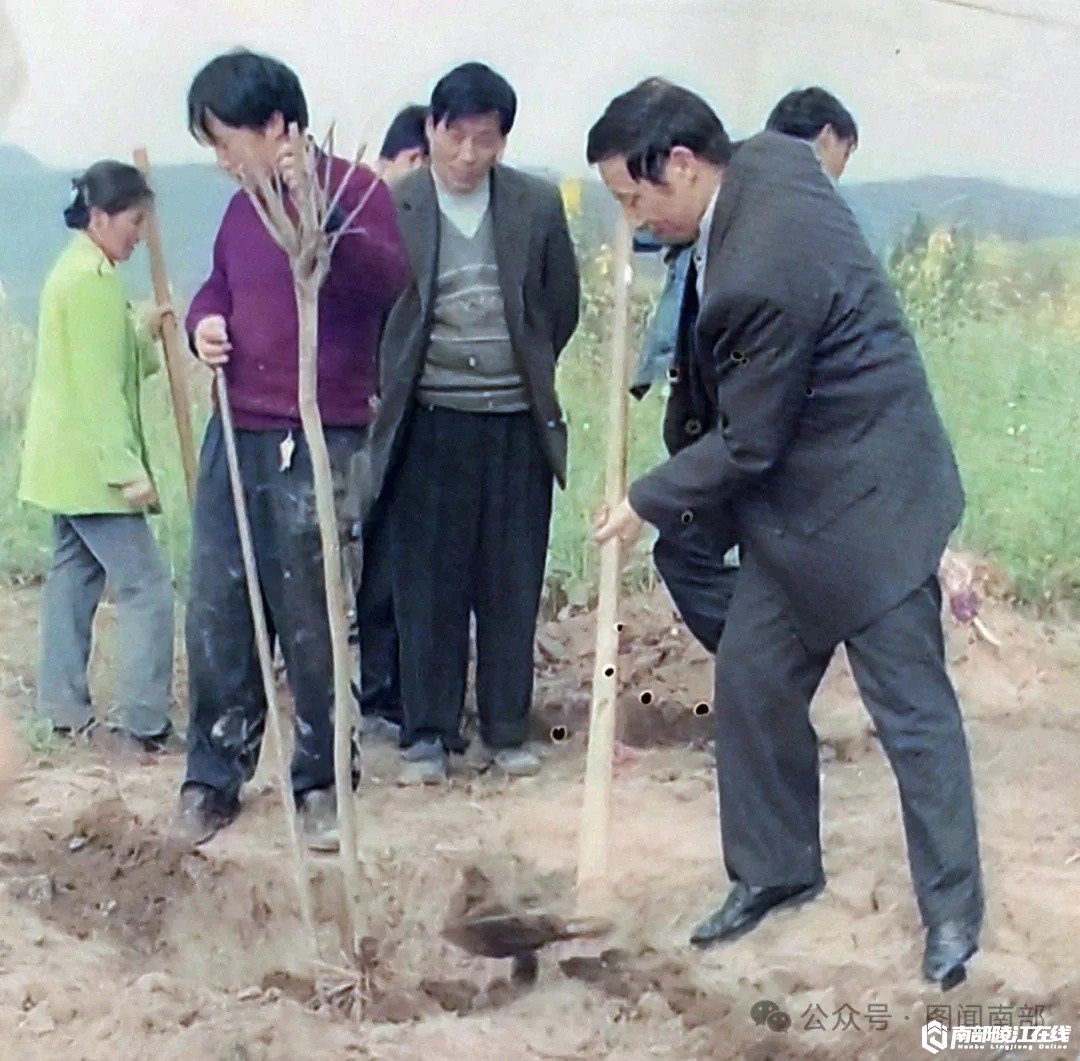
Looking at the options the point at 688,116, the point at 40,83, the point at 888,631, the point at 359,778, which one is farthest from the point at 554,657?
the point at 40,83

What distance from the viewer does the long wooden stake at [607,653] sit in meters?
1.67


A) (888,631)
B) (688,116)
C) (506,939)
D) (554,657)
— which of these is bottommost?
(506,939)

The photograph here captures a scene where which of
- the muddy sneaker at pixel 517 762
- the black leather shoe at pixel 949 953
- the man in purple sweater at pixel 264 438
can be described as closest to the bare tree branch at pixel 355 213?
the man in purple sweater at pixel 264 438

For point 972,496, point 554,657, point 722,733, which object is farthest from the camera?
point 554,657

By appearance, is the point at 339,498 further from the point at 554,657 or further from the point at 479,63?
the point at 479,63

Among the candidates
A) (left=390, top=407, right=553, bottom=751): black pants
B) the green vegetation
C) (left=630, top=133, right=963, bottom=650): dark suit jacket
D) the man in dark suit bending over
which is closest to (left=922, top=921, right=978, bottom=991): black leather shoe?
the man in dark suit bending over

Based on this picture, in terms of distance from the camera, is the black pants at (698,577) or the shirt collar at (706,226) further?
the black pants at (698,577)

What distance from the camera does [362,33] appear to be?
1686mm

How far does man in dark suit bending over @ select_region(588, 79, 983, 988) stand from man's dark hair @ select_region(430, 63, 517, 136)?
0.52 ft

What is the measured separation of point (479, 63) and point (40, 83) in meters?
0.44

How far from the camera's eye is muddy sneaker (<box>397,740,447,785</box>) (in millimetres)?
1908

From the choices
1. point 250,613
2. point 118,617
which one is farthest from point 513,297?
point 118,617

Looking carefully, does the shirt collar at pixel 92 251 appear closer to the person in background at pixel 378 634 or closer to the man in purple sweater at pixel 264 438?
the man in purple sweater at pixel 264 438

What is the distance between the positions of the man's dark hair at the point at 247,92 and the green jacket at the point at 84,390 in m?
0.21
